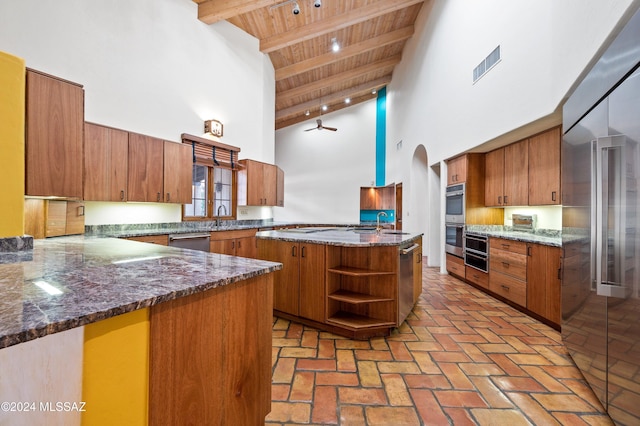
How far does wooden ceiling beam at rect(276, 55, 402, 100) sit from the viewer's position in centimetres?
752

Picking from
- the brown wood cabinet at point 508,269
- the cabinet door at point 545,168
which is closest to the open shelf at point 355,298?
the brown wood cabinet at point 508,269

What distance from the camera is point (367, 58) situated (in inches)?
291

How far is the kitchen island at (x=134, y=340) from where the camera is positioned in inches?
25.7

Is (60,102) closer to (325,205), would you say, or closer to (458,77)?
(458,77)

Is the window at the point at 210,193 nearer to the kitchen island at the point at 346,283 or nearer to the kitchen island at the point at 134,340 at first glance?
the kitchen island at the point at 346,283

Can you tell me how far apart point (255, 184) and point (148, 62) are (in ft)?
8.40

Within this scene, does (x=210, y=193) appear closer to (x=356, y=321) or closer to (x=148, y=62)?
(x=148, y=62)

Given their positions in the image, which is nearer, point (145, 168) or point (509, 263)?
point (509, 263)

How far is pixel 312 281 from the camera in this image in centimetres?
250

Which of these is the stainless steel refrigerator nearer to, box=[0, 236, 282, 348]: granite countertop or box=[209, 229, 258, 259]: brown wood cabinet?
box=[0, 236, 282, 348]: granite countertop

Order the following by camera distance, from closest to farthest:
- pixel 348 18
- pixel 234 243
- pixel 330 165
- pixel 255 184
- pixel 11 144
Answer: pixel 11 144
pixel 234 243
pixel 348 18
pixel 255 184
pixel 330 165

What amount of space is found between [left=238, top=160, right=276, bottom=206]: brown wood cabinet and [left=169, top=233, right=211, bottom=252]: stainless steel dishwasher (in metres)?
1.48

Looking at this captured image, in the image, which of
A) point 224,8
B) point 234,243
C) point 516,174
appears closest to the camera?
point 516,174

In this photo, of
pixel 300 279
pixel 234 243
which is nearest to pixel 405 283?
pixel 300 279
